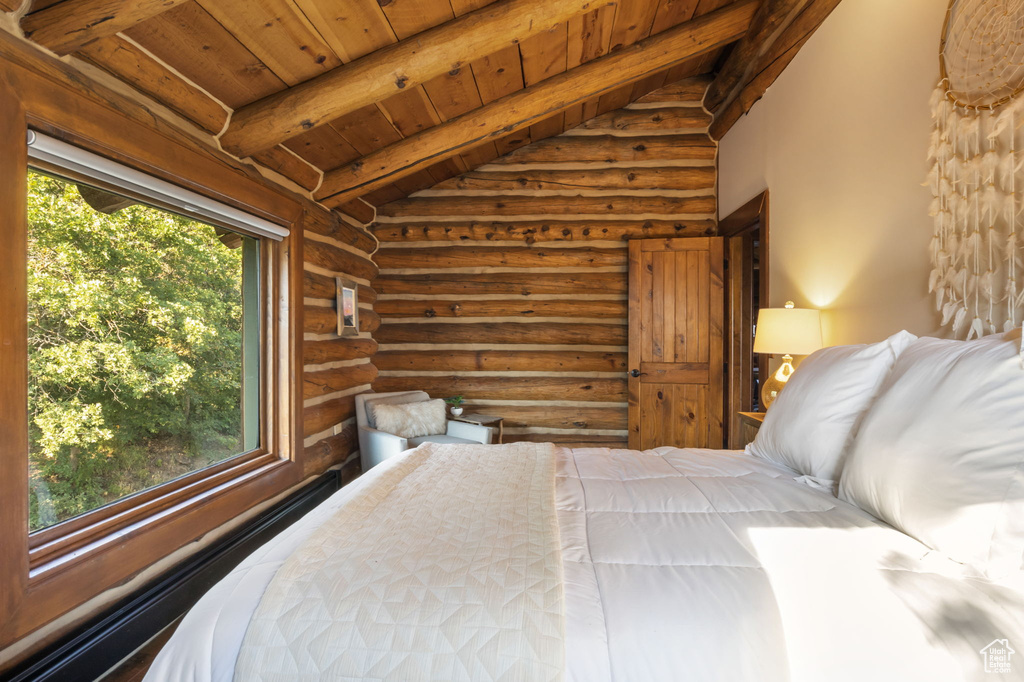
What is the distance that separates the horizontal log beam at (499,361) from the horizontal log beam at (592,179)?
1617 millimetres

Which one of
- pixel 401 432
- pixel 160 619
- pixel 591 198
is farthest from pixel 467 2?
pixel 160 619

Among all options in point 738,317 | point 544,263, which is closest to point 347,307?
point 544,263

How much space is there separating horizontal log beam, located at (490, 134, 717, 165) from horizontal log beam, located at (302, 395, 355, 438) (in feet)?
8.79

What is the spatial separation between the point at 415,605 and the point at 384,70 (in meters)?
2.55

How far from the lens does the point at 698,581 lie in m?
1.05

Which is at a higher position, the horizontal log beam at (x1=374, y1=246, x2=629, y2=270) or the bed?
the horizontal log beam at (x1=374, y1=246, x2=629, y2=270)

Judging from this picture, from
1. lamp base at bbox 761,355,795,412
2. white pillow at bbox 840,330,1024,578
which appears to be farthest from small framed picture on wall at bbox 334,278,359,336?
white pillow at bbox 840,330,1024,578

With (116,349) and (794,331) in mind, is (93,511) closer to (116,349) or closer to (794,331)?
(116,349)

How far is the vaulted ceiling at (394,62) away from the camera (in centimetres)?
195

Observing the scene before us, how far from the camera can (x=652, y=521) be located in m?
1.38

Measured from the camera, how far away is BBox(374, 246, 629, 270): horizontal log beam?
4617 mm

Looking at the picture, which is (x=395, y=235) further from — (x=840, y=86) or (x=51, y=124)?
(x=840, y=86)

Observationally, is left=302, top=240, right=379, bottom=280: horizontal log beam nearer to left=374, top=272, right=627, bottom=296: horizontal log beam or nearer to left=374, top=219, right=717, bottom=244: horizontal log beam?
left=374, top=272, right=627, bottom=296: horizontal log beam

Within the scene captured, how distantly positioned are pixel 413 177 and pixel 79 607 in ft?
12.0
